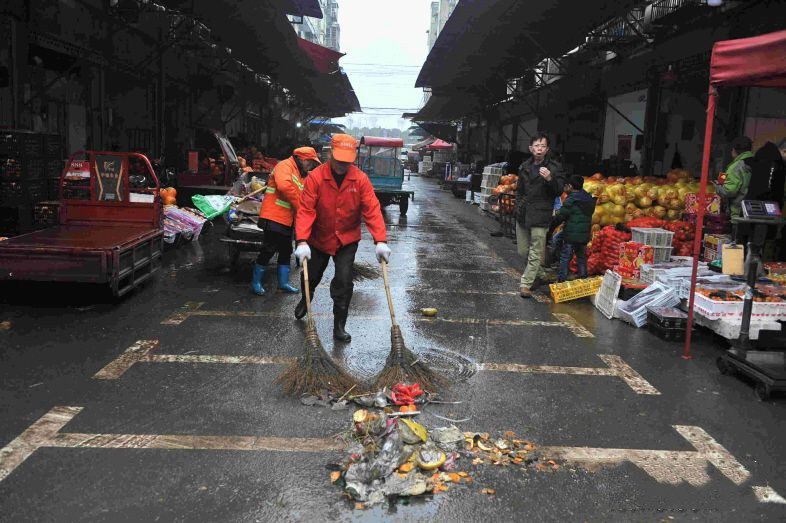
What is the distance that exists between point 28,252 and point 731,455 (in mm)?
7031

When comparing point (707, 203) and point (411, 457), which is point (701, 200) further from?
point (707, 203)

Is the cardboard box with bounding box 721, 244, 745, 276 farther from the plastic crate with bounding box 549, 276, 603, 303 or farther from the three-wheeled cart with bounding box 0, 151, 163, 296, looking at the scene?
the three-wheeled cart with bounding box 0, 151, 163, 296

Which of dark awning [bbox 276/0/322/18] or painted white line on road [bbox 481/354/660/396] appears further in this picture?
dark awning [bbox 276/0/322/18]

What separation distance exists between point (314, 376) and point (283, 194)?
3.34m

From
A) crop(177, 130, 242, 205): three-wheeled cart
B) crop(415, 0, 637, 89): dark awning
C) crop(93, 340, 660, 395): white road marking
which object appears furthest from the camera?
crop(415, 0, 637, 89): dark awning

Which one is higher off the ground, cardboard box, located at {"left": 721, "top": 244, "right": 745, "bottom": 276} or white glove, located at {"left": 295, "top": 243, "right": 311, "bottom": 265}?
white glove, located at {"left": 295, "top": 243, "right": 311, "bottom": 265}

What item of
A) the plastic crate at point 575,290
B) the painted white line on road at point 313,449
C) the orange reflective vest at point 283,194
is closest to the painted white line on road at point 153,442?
the painted white line on road at point 313,449

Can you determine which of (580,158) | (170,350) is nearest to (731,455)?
(170,350)

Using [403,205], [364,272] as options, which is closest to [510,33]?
[403,205]

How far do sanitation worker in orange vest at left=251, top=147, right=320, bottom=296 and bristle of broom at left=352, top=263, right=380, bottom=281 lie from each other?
164cm

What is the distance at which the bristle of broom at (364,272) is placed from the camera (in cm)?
980

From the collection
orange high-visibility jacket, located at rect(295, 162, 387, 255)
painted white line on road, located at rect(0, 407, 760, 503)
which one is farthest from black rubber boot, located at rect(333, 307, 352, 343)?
painted white line on road, located at rect(0, 407, 760, 503)

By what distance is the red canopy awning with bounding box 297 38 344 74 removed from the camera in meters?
28.2

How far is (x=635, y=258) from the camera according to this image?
28.5ft
